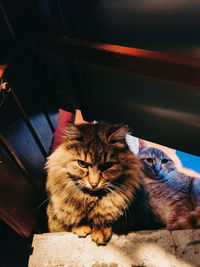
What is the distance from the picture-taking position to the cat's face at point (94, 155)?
115cm

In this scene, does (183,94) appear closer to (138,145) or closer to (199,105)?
(199,105)

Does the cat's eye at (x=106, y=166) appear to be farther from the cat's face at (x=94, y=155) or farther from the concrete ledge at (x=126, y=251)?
the concrete ledge at (x=126, y=251)

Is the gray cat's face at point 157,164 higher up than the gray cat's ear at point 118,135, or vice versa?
the gray cat's ear at point 118,135

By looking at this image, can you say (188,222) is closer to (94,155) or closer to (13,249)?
(94,155)

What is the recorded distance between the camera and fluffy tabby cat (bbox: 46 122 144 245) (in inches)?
46.1

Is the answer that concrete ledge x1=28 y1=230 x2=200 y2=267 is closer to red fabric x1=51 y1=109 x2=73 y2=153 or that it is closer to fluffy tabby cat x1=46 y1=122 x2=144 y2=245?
fluffy tabby cat x1=46 y1=122 x2=144 y2=245

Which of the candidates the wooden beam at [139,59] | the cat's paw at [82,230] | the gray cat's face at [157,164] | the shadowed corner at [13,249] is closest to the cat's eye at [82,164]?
the cat's paw at [82,230]

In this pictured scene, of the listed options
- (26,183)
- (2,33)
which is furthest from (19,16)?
(26,183)

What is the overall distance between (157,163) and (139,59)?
4.69 feet

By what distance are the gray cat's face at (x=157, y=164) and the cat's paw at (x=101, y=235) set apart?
0.90 meters

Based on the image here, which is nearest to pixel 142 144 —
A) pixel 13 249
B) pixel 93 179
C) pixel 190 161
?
pixel 190 161

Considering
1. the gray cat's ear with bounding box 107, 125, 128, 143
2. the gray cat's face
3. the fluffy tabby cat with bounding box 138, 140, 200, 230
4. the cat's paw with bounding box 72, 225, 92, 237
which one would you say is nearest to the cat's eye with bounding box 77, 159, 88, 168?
the gray cat's ear with bounding box 107, 125, 128, 143

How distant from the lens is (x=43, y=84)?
6.45 ft

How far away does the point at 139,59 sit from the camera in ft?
3.29
